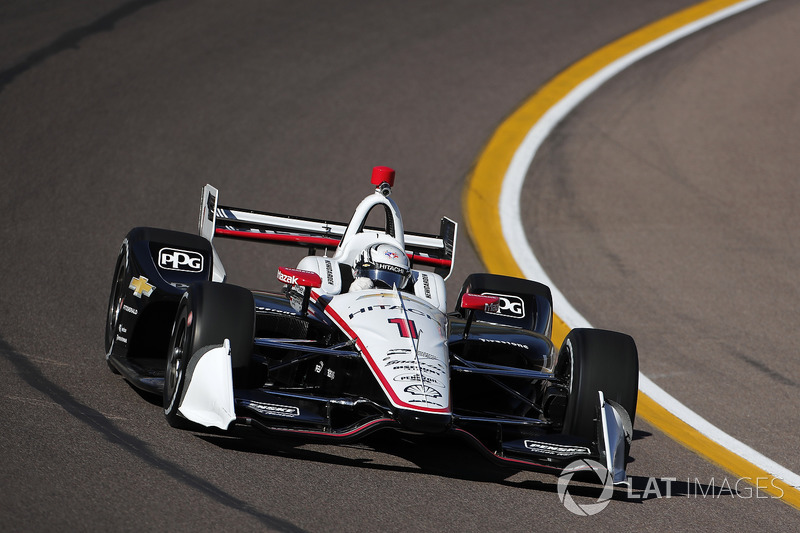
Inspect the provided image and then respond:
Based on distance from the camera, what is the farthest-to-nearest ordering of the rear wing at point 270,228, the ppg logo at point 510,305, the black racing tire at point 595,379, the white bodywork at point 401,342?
the rear wing at point 270,228 → the ppg logo at point 510,305 → the black racing tire at point 595,379 → the white bodywork at point 401,342

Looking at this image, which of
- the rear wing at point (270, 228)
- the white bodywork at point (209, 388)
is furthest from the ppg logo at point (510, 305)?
the white bodywork at point (209, 388)

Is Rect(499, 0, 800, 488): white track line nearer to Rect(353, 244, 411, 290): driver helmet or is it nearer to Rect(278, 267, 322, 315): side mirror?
Rect(353, 244, 411, 290): driver helmet

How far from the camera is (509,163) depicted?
13.5 metres

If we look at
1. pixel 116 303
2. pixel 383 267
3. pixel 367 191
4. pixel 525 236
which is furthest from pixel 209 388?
pixel 367 191

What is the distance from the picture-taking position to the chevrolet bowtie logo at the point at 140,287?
7285mm

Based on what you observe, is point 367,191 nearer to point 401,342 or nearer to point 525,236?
point 525,236

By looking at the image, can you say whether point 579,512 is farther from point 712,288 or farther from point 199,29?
point 199,29

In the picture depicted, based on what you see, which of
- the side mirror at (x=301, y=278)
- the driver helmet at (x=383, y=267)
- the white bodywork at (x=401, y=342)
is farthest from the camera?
the driver helmet at (x=383, y=267)

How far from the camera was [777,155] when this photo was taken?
1409 cm

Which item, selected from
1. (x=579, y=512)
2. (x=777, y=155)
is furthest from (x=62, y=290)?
(x=777, y=155)

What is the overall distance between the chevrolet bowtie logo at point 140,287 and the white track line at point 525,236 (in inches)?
151

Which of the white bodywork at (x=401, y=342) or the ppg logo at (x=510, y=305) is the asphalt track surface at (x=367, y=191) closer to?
the white bodywork at (x=401, y=342)

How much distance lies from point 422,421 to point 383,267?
1.61m

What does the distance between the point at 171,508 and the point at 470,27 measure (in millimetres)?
13600
